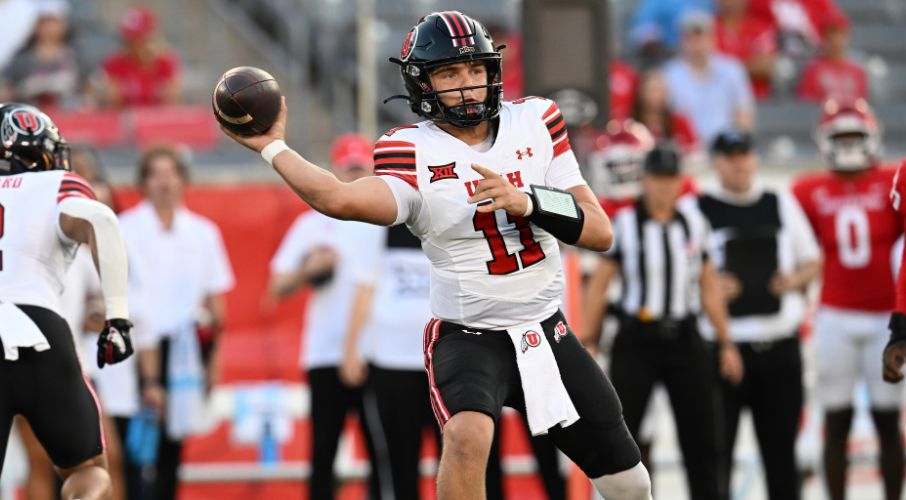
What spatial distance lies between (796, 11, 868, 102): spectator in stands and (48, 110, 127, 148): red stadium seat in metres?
5.44

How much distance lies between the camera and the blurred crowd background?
9227mm

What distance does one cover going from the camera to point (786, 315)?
7.88 m

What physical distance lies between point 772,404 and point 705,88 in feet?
12.7

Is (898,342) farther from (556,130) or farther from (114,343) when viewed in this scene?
(114,343)

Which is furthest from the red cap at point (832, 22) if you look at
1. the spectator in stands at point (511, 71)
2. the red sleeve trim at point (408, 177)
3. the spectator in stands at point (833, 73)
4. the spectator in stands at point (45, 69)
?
the red sleeve trim at point (408, 177)

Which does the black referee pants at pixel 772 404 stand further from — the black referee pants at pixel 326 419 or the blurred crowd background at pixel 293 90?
the black referee pants at pixel 326 419

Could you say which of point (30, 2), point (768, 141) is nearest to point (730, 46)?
point (768, 141)

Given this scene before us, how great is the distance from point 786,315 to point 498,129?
10.3 ft

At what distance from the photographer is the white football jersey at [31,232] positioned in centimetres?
550

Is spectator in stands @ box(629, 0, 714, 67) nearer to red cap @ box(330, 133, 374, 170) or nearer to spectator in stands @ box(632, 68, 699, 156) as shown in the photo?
spectator in stands @ box(632, 68, 699, 156)

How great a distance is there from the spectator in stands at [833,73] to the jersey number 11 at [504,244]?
6.99 metres

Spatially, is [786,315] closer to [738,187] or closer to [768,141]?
[738,187]

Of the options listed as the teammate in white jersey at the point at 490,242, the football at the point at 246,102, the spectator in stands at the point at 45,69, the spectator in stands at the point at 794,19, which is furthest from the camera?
the spectator in stands at the point at 794,19

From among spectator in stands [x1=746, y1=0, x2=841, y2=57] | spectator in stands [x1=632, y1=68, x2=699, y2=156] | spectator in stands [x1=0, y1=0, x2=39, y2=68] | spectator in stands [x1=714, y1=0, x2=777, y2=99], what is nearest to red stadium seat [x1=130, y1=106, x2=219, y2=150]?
spectator in stands [x1=0, y1=0, x2=39, y2=68]
